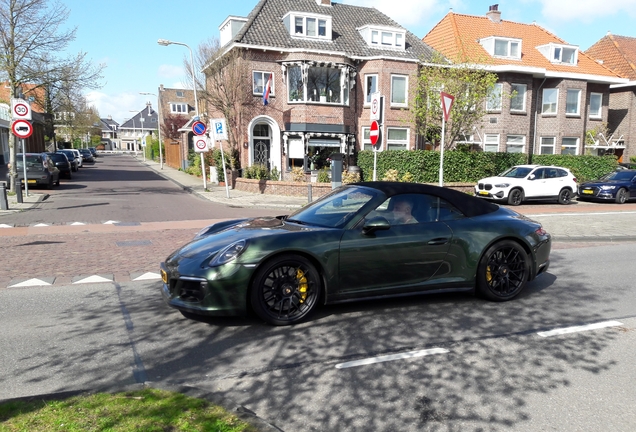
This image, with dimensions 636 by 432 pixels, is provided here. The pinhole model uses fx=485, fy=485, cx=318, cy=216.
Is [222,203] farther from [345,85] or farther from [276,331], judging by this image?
[276,331]

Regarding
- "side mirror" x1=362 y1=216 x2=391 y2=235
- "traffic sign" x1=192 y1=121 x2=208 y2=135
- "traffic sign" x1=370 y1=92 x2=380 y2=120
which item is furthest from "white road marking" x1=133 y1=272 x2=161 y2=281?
"traffic sign" x1=192 y1=121 x2=208 y2=135

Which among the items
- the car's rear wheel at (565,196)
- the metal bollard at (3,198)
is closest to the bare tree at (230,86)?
the metal bollard at (3,198)

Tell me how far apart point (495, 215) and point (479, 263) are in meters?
0.69

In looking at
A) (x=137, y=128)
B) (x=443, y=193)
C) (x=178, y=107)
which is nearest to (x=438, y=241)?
(x=443, y=193)

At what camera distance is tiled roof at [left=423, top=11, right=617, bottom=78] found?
99.2 feet

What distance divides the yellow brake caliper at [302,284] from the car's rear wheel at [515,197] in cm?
1471

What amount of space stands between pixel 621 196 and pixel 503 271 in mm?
16602

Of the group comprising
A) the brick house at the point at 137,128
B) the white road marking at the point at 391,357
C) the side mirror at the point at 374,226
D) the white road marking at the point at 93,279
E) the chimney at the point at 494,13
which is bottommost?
the white road marking at the point at 93,279

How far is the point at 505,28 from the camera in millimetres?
32812

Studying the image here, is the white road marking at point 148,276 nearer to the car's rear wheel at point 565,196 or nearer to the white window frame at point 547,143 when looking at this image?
the car's rear wheel at point 565,196

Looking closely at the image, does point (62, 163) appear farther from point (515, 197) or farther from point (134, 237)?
point (515, 197)

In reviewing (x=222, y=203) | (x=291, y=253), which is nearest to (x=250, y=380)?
(x=291, y=253)

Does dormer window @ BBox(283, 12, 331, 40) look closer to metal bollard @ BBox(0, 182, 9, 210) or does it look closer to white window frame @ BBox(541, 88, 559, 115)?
white window frame @ BBox(541, 88, 559, 115)

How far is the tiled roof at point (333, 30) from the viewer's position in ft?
83.6
